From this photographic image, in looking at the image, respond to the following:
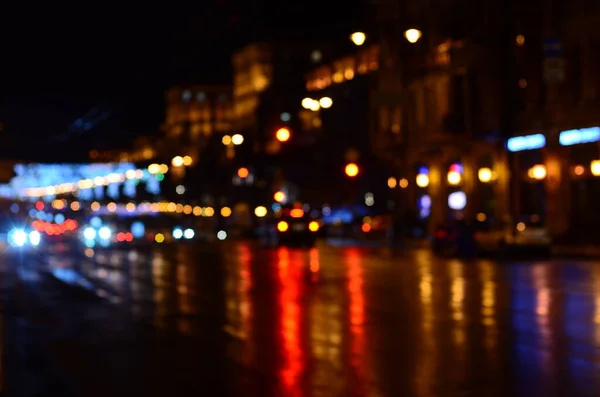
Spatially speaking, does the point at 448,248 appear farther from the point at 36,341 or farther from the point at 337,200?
the point at 337,200

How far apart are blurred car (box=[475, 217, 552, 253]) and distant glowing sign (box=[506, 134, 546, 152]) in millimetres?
5271

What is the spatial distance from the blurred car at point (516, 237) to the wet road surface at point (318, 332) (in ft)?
22.5

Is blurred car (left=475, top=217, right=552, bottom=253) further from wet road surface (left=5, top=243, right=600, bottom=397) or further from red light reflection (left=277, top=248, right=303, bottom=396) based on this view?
red light reflection (left=277, top=248, right=303, bottom=396)

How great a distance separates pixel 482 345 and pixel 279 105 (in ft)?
287

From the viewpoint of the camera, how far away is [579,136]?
41.0 m

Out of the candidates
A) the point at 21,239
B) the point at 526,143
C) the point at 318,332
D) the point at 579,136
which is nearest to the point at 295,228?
the point at 526,143

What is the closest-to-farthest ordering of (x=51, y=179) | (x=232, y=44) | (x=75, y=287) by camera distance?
1. (x=75, y=287)
2. (x=51, y=179)
3. (x=232, y=44)

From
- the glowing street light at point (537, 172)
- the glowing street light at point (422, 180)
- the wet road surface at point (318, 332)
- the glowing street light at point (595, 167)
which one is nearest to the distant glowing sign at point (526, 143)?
→ the glowing street light at point (537, 172)

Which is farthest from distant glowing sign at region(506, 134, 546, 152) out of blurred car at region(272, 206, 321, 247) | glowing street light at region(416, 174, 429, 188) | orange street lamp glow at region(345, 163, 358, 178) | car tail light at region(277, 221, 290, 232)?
glowing street light at region(416, 174, 429, 188)

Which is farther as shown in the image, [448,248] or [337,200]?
[337,200]

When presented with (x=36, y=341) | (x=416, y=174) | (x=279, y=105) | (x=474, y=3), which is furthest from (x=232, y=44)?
(x=36, y=341)

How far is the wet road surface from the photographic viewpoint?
35.5 ft

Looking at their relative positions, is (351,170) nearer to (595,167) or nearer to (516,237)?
(516,237)

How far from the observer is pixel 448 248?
37.9 m
